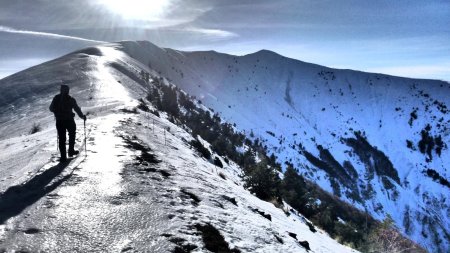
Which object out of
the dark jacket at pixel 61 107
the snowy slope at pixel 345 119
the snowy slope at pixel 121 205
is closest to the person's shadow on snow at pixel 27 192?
the snowy slope at pixel 121 205

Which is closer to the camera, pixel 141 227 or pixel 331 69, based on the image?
pixel 141 227

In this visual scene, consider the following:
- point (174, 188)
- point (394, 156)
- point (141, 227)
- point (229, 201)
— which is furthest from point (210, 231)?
point (394, 156)

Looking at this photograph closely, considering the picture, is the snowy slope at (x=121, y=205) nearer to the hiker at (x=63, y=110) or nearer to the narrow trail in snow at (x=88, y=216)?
the narrow trail in snow at (x=88, y=216)

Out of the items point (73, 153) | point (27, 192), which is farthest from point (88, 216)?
point (73, 153)

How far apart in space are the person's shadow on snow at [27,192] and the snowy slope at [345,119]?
90.5 meters

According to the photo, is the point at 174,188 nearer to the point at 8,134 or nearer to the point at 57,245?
the point at 57,245

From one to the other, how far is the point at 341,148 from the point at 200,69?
56.6 metres

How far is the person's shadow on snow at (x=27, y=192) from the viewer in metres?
6.98

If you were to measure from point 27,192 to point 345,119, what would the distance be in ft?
538

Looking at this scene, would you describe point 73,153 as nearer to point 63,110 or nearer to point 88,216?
point 63,110

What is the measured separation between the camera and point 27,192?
8.01 metres

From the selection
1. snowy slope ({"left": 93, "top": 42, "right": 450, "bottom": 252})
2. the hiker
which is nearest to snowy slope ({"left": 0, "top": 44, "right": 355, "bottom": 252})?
the hiker

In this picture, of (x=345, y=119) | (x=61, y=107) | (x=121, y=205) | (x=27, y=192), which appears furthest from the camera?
(x=345, y=119)

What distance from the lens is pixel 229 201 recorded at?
9.70 m
